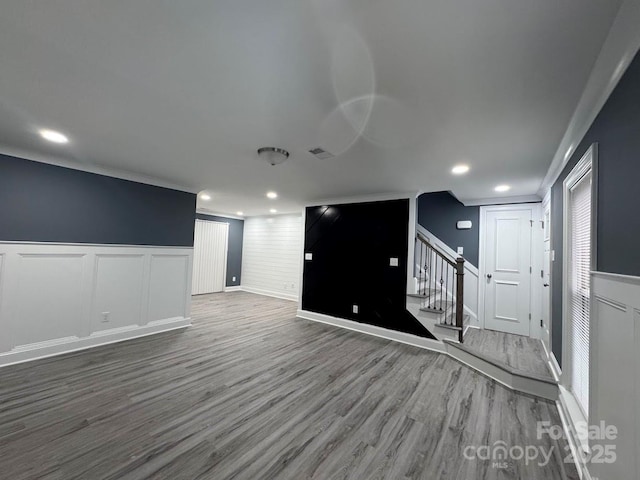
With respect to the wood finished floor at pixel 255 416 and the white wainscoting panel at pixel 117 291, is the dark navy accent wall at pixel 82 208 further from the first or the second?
the wood finished floor at pixel 255 416

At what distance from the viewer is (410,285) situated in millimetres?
4145

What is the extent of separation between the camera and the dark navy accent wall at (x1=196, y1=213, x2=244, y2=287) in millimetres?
8016

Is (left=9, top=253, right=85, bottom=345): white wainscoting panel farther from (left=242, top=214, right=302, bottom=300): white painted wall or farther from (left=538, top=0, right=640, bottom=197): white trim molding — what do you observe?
(left=538, top=0, right=640, bottom=197): white trim molding

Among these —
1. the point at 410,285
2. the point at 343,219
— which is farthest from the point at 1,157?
the point at 410,285

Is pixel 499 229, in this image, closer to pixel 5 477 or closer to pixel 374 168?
pixel 374 168

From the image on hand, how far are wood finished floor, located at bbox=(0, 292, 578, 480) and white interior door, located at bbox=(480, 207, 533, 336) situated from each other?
1818mm

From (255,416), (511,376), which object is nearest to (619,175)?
(511,376)

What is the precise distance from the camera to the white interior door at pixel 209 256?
7188 millimetres

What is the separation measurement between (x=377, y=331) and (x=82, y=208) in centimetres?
469

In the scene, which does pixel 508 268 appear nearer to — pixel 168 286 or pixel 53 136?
pixel 168 286

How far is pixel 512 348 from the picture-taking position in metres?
3.75

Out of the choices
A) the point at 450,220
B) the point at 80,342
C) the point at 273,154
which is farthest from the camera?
the point at 450,220

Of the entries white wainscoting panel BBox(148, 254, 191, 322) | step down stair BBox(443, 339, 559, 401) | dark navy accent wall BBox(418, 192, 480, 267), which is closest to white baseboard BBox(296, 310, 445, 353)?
step down stair BBox(443, 339, 559, 401)

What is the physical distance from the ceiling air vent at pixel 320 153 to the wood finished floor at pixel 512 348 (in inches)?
128
